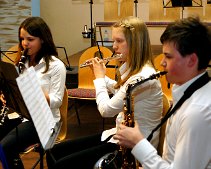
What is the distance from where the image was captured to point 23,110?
216cm

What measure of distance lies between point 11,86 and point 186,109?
1101mm

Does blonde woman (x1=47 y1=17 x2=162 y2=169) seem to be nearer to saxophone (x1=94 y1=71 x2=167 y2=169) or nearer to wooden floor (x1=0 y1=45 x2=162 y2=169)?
saxophone (x1=94 y1=71 x2=167 y2=169)

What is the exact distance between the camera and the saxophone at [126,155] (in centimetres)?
210

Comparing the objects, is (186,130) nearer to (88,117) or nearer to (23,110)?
(23,110)

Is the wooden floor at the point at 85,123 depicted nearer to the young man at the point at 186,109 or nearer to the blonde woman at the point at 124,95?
the blonde woman at the point at 124,95

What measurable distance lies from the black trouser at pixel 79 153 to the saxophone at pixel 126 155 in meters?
0.11

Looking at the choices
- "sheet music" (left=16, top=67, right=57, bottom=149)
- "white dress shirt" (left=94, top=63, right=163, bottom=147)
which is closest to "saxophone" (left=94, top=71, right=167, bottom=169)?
"white dress shirt" (left=94, top=63, right=163, bottom=147)

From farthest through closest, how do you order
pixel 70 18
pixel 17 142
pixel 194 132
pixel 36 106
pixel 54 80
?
pixel 70 18, pixel 54 80, pixel 17 142, pixel 36 106, pixel 194 132

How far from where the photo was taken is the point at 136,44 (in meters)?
2.36

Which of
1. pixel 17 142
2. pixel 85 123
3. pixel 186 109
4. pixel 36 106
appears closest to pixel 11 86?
pixel 36 106

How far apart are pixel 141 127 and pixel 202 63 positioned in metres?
0.89

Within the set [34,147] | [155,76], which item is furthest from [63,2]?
[155,76]

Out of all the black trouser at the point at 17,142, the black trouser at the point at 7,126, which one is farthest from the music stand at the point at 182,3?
the black trouser at the point at 17,142

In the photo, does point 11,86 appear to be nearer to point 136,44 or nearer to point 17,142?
point 17,142
